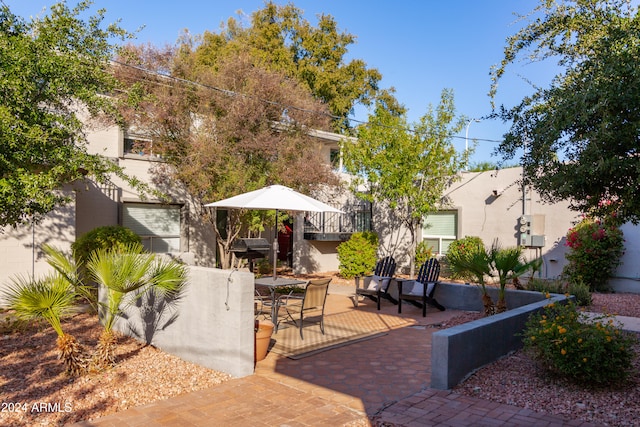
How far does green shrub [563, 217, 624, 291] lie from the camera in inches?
474

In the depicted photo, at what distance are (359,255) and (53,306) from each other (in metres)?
10.3

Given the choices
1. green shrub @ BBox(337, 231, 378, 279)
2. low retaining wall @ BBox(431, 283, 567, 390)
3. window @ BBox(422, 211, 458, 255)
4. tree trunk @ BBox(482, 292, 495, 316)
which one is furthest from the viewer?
window @ BBox(422, 211, 458, 255)

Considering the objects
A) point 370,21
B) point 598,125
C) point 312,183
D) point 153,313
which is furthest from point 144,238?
point 598,125

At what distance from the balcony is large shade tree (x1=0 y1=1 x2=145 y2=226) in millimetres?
10208

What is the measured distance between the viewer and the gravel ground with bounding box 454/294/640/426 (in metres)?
4.63

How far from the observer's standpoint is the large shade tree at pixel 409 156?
1397 centimetres

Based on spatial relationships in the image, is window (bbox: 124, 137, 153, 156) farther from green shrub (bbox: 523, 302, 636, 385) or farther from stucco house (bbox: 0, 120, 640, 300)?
green shrub (bbox: 523, 302, 636, 385)

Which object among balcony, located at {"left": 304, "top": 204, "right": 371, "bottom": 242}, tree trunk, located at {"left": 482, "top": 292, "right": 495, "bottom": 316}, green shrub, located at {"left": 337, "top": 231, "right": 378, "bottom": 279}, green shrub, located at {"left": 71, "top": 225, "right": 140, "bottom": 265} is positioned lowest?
tree trunk, located at {"left": 482, "top": 292, "right": 495, "bottom": 316}

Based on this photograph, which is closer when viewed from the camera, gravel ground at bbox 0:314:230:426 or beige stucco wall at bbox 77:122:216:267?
gravel ground at bbox 0:314:230:426

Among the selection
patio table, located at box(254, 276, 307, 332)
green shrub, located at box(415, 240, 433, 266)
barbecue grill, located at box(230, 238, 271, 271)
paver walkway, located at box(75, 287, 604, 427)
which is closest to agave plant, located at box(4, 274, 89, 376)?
paver walkway, located at box(75, 287, 604, 427)

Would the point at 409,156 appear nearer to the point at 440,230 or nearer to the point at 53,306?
the point at 440,230

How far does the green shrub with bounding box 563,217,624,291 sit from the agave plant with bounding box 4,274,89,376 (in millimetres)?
11043

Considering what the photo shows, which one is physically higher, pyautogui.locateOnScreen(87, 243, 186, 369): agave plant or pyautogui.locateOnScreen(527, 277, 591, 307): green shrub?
pyautogui.locateOnScreen(87, 243, 186, 369): agave plant

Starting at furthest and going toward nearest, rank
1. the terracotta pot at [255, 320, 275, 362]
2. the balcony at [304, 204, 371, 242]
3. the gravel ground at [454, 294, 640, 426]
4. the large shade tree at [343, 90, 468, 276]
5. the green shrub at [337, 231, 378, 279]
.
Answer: the balcony at [304, 204, 371, 242] < the green shrub at [337, 231, 378, 279] < the large shade tree at [343, 90, 468, 276] < the terracotta pot at [255, 320, 275, 362] < the gravel ground at [454, 294, 640, 426]
